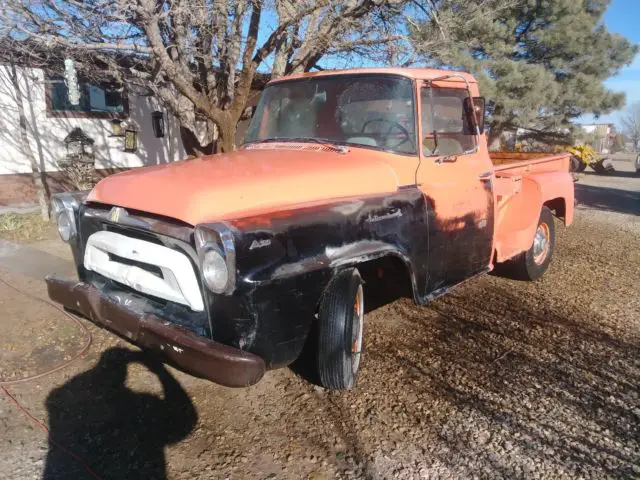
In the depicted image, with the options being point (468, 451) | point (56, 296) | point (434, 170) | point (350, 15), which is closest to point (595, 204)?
point (350, 15)

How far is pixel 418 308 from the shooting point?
4.74 metres

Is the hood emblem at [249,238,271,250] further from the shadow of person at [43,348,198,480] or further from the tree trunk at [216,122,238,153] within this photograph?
the tree trunk at [216,122,238,153]

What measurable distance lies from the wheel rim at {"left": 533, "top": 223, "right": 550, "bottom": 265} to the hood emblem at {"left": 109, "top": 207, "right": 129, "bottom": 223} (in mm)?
4141

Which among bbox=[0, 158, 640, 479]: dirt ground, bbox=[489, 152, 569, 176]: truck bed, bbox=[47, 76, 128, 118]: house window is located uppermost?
bbox=[47, 76, 128, 118]: house window

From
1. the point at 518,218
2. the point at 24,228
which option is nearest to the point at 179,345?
the point at 518,218

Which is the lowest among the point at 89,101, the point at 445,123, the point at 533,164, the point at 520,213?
the point at 520,213

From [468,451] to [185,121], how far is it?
248 inches

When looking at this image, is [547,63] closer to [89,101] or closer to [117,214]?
[89,101]

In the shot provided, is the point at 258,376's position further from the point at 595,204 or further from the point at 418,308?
the point at 595,204

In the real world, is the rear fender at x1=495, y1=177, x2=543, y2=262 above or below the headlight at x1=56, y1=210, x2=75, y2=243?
below

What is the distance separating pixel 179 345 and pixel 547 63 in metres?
19.6

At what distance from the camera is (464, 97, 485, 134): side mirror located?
3.96m

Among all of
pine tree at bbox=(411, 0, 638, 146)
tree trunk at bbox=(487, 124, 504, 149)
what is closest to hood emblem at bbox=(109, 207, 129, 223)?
pine tree at bbox=(411, 0, 638, 146)

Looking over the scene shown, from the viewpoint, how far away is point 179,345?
8.05 feet
